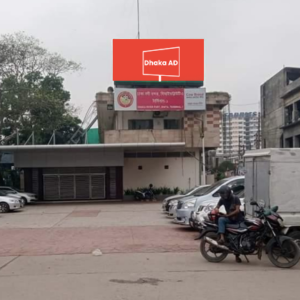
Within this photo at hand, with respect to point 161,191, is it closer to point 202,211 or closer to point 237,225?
point 202,211

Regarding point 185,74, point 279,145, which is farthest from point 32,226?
point 279,145

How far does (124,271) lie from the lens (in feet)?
25.9

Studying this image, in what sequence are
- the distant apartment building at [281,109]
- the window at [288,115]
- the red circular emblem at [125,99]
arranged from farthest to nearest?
1. the window at [288,115]
2. the distant apartment building at [281,109]
3. the red circular emblem at [125,99]

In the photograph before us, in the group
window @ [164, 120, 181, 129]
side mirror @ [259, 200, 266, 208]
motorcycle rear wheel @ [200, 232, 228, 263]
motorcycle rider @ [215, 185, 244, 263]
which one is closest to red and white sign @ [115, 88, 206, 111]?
window @ [164, 120, 181, 129]

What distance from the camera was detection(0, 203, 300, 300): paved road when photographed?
6.33 metres

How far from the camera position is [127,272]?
7.80 meters

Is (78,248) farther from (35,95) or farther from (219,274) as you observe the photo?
(35,95)

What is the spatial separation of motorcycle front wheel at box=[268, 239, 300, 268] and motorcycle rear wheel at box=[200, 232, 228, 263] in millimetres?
Answer: 913

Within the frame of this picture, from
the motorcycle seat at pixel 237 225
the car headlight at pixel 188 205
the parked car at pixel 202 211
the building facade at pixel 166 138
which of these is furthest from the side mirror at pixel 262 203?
the building facade at pixel 166 138

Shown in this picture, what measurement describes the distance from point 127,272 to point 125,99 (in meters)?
24.7

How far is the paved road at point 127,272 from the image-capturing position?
6.33 m

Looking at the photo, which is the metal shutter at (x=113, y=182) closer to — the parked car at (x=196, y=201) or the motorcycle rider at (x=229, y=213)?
the parked car at (x=196, y=201)

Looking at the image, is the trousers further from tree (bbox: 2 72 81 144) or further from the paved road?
tree (bbox: 2 72 81 144)

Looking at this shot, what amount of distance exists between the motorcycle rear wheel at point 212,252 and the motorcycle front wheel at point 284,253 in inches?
35.9
